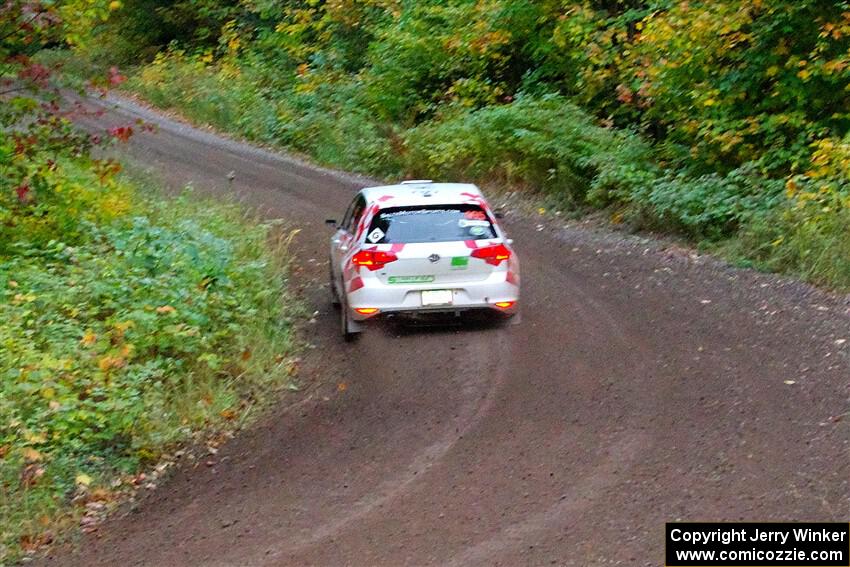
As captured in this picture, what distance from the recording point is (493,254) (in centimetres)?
1182

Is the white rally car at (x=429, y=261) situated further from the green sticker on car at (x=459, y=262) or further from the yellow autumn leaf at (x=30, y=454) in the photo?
the yellow autumn leaf at (x=30, y=454)

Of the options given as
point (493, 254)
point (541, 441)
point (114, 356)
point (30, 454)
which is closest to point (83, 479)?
point (30, 454)

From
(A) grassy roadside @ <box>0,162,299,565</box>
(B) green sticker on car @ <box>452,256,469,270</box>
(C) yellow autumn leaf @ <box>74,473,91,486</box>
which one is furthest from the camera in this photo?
(B) green sticker on car @ <box>452,256,469,270</box>

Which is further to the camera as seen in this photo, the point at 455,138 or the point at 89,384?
the point at 455,138

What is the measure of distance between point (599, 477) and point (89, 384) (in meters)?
4.62

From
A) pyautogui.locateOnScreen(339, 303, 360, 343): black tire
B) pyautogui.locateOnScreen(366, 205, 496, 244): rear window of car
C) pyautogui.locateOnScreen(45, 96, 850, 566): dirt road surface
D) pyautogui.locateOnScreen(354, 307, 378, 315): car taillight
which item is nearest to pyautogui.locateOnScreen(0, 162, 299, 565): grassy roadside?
pyautogui.locateOnScreen(45, 96, 850, 566): dirt road surface

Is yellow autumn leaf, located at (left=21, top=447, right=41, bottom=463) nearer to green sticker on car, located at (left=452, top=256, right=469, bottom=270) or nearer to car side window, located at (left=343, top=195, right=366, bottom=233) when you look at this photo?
green sticker on car, located at (left=452, top=256, right=469, bottom=270)

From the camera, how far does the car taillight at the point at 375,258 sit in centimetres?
1172

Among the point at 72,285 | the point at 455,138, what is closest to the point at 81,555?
the point at 72,285

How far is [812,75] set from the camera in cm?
1619

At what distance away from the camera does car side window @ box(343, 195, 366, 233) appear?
1276cm

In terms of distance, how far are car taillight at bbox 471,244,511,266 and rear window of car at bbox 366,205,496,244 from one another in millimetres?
169

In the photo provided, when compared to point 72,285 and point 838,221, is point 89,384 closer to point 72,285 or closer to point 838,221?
point 72,285

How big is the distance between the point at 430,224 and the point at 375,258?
29.7 inches
